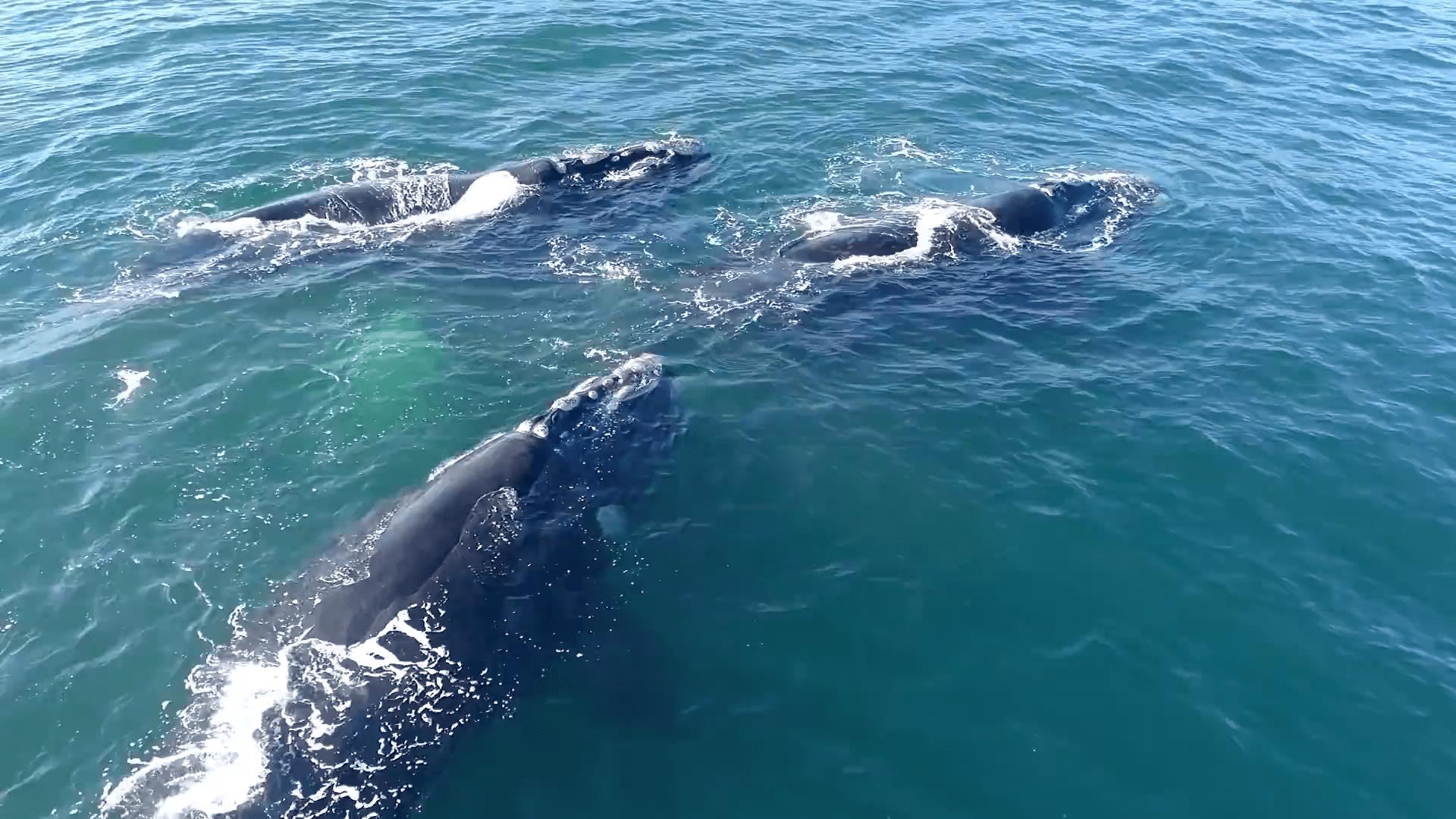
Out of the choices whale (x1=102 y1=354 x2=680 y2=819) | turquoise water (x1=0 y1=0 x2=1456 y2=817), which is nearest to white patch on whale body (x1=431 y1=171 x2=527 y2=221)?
turquoise water (x1=0 y1=0 x2=1456 y2=817)

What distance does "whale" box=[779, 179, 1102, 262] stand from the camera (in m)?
39.6

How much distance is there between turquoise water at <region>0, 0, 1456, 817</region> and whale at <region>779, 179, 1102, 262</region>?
4.24 ft

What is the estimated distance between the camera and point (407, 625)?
22344 millimetres

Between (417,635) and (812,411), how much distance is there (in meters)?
15.3

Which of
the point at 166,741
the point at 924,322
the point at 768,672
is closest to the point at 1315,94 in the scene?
the point at 924,322

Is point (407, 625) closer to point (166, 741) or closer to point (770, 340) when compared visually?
point (166, 741)

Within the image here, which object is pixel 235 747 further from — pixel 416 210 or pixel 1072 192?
pixel 1072 192

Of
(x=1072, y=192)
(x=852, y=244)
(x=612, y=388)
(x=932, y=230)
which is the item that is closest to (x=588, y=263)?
(x=612, y=388)

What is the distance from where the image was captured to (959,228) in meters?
40.4

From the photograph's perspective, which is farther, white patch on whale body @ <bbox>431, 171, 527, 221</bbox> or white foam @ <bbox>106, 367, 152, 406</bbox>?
white patch on whale body @ <bbox>431, 171, 527, 221</bbox>

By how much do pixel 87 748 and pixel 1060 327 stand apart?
33.7 m

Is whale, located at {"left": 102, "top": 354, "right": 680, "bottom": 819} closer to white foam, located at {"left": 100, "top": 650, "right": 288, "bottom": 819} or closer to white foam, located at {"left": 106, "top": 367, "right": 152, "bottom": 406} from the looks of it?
white foam, located at {"left": 100, "top": 650, "right": 288, "bottom": 819}

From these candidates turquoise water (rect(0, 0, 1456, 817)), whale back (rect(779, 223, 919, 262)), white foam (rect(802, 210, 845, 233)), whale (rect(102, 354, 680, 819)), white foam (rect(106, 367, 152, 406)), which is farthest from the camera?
white foam (rect(802, 210, 845, 233))

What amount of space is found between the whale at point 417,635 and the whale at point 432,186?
60.9 ft
